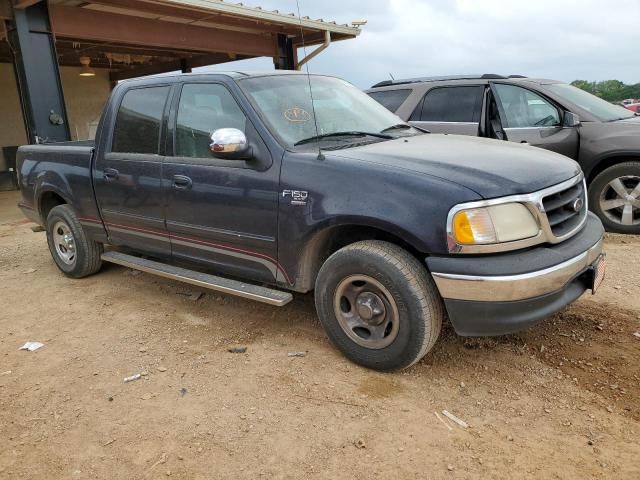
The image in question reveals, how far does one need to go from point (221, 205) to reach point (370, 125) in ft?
4.13

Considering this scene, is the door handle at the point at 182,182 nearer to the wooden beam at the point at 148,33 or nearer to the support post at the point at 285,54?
the wooden beam at the point at 148,33

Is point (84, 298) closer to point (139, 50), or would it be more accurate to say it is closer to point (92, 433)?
point (92, 433)

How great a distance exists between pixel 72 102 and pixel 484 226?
50.3 feet

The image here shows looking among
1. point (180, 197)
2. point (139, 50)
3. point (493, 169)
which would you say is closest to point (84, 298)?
point (180, 197)

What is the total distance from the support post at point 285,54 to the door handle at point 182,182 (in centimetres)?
868

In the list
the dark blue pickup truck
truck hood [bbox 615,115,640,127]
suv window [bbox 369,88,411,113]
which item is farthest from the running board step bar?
truck hood [bbox 615,115,640,127]

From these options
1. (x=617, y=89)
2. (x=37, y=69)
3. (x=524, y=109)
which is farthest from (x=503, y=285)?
(x=617, y=89)

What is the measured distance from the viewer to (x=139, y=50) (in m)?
12.4

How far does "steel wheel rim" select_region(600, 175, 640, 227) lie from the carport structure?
3.90 m

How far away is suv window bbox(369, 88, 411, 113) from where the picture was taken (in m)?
6.97

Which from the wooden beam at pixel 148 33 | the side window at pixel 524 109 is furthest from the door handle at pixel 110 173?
the wooden beam at pixel 148 33

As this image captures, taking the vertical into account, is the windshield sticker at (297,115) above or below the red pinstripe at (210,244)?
above

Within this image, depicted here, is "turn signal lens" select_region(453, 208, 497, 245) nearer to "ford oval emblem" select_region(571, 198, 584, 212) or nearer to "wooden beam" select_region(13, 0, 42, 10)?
"ford oval emblem" select_region(571, 198, 584, 212)

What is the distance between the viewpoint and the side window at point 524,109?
617 cm
